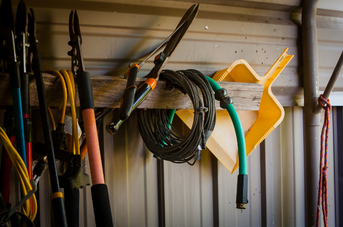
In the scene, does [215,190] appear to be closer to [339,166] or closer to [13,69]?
[339,166]

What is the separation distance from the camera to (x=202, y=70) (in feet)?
3.72

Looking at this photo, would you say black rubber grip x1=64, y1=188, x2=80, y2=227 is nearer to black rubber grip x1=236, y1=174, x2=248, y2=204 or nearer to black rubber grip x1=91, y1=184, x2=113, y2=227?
black rubber grip x1=91, y1=184, x2=113, y2=227

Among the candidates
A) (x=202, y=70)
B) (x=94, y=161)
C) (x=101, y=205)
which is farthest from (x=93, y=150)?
(x=202, y=70)

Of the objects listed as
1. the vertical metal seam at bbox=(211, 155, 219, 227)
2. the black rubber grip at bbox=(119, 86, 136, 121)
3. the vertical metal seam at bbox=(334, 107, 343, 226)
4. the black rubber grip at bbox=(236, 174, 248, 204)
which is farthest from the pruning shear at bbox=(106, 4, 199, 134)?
the vertical metal seam at bbox=(334, 107, 343, 226)

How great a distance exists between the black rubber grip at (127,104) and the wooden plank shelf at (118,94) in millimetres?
199

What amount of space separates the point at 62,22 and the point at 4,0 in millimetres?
253

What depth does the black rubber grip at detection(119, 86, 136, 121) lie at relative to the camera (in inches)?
22.6

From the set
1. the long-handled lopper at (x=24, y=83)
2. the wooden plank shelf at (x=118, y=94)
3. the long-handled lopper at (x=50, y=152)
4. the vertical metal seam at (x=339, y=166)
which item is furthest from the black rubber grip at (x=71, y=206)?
the vertical metal seam at (x=339, y=166)

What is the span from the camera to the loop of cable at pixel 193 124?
30.4 inches

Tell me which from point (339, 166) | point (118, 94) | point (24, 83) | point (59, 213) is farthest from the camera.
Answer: point (339, 166)

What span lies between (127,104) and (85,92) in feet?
0.43

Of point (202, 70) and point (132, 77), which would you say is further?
point (202, 70)

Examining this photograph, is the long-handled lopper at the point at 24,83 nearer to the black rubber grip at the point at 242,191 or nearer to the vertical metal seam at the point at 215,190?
the black rubber grip at the point at 242,191

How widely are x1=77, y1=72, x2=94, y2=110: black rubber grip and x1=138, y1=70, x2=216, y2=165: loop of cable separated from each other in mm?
286
